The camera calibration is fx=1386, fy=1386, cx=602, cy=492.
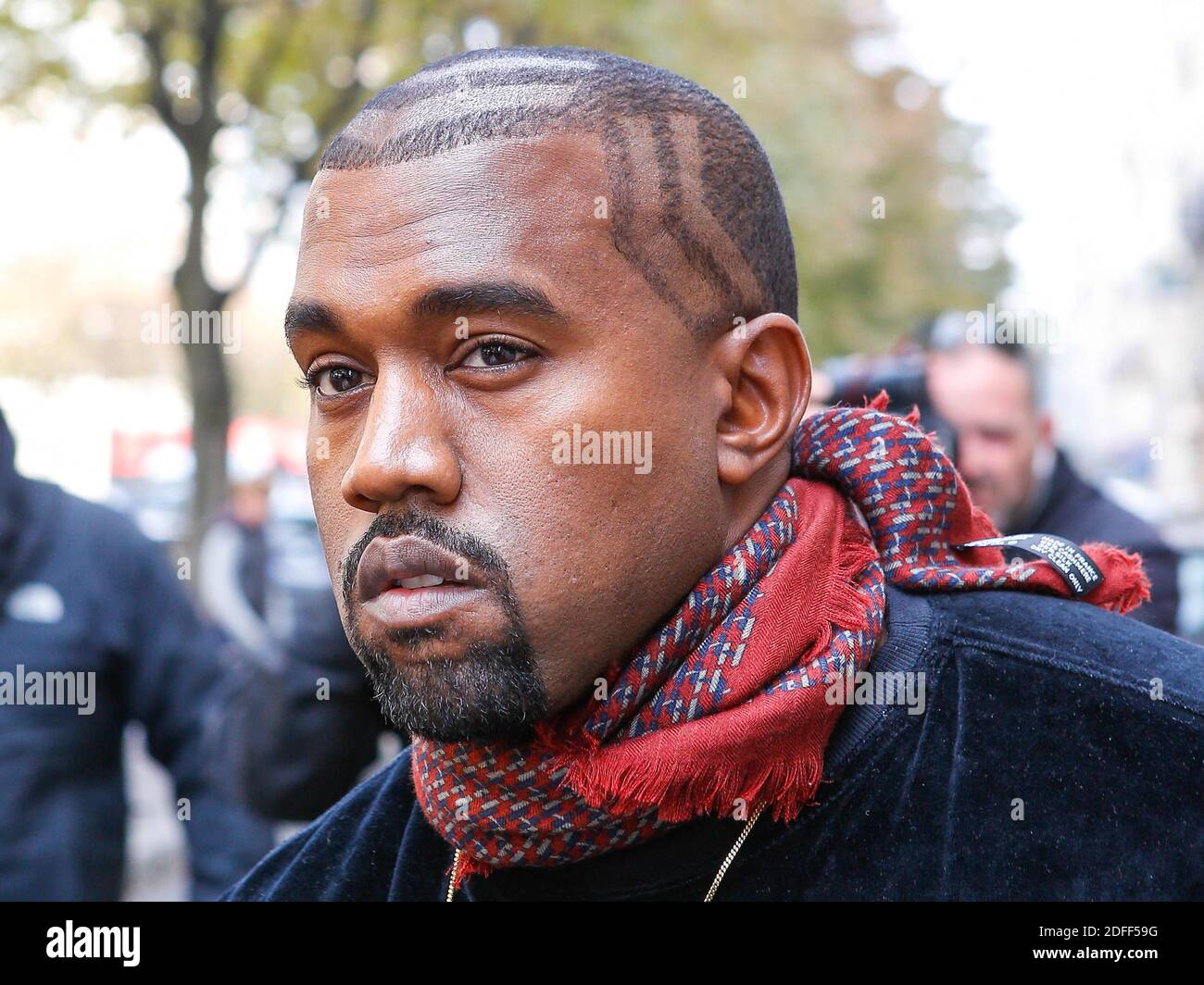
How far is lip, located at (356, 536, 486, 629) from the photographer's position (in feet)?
6.11

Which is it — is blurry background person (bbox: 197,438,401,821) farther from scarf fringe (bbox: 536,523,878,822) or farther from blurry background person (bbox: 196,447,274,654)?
blurry background person (bbox: 196,447,274,654)

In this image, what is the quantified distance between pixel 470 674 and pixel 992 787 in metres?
0.74

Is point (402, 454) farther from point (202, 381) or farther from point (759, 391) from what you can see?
point (202, 381)

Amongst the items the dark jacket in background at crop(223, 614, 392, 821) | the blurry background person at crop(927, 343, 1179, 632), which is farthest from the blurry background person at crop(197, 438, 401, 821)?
the blurry background person at crop(927, 343, 1179, 632)

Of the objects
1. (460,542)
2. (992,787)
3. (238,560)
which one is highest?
(460,542)

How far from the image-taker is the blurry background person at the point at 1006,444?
16.1ft

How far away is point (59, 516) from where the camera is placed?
4.16 m

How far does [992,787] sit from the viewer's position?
1.92 m

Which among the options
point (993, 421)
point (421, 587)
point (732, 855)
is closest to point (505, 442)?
point (421, 587)

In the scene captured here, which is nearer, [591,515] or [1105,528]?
[591,515]

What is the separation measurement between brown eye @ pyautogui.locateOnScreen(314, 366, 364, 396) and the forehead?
0.12 meters

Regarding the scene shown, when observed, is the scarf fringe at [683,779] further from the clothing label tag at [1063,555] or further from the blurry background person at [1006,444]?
the blurry background person at [1006,444]
